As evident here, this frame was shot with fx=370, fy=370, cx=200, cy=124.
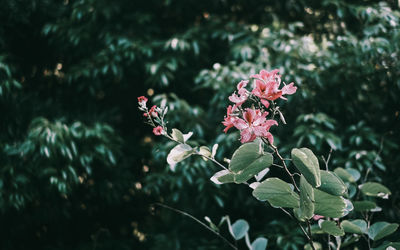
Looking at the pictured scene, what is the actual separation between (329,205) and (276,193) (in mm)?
102

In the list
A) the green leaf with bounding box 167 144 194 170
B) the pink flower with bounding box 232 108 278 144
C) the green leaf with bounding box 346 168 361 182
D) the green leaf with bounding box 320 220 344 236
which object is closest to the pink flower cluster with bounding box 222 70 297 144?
the pink flower with bounding box 232 108 278 144

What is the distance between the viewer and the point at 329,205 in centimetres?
69

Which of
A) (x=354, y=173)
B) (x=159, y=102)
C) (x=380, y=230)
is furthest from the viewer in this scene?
(x=159, y=102)

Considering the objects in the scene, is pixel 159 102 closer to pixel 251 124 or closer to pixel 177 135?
pixel 177 135

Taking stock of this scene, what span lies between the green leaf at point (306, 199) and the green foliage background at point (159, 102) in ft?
3.34

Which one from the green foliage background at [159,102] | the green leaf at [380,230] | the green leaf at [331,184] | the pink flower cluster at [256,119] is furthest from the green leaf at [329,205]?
the green foliage background at [159,102]

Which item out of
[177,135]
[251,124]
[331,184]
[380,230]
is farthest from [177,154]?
[380,230]

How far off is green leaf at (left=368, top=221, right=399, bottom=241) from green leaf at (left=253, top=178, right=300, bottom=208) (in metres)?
0.31

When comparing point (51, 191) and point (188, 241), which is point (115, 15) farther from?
point (188, 241)

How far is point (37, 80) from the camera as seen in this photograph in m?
2.55

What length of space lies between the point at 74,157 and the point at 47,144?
189mm

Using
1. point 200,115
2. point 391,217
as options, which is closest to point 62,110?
point 200,115

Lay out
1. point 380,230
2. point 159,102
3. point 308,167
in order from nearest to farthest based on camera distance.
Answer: point 308,167 < point 380,230 < point 159,102

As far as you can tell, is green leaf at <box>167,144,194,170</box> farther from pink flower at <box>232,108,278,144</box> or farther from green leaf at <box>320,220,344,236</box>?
green leaf at <box>320,220,344,236</box>
